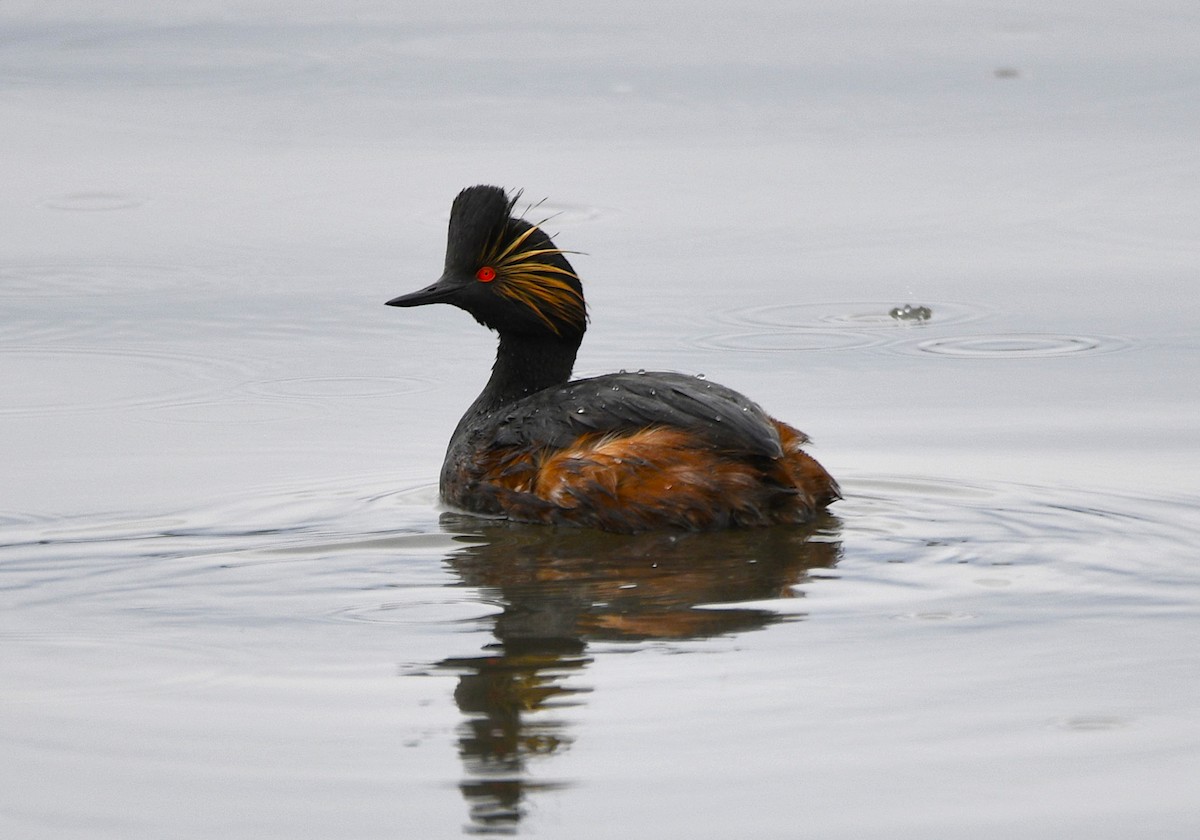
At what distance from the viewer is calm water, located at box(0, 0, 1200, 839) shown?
167 inches

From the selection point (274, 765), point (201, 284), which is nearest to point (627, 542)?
point (274, 765)

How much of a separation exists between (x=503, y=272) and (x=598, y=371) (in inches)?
47.1

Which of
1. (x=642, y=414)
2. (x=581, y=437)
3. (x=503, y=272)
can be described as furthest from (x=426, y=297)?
(x=642, y=414)

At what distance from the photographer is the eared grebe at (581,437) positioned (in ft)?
21.4

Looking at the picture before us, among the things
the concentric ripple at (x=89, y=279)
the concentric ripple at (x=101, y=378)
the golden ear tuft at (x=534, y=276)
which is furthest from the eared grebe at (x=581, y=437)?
the concentric ripple at (x=89, y=279)

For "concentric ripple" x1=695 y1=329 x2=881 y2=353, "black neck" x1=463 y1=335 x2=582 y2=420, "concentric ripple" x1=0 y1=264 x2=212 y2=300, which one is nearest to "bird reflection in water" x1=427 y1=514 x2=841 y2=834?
"black neck" x1=463 y1=335 x2=582 y2=420

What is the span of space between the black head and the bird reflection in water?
0.96 meters

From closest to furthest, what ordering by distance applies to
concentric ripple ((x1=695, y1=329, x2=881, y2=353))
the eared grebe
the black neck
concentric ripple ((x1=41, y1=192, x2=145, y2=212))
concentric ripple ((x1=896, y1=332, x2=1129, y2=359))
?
the eared grebe < the black neck < concentric ripple ((x1=896, y1=332, x2=1129, y2=359)) < concentric ripple ((x1=695, y1=329, x2=881, y2=353)) < concentric ripple ((x1=41, y1=192, x2=145, y2=212))

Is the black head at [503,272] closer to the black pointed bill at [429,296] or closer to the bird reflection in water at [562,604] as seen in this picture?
the black pointed bill at [429,296]

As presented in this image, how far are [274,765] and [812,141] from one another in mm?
8703

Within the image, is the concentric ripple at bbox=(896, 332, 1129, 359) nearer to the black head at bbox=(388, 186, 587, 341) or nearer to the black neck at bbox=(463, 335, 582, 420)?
the black neck at bbox=(463, 335, 582, 420)

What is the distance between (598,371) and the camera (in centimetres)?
850

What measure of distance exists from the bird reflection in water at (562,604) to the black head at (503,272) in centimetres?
96

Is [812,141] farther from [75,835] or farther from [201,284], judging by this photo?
[75,835]
